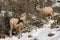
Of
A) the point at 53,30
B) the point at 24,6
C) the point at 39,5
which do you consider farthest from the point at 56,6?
the point at 53,30

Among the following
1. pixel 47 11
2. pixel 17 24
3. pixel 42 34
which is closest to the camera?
pixel 42 34

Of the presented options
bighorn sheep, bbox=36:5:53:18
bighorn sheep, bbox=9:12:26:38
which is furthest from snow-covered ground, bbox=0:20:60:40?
bighorn sheep, bbox=36:5:53:18

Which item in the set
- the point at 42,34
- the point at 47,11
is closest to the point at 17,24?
the point at 42,34

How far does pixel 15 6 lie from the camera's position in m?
9.80

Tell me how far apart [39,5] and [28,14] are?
979mm

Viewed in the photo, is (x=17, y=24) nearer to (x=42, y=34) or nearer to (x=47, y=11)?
(x=42, y=34)

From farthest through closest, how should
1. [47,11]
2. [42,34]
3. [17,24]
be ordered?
[47,11] < [17,24] < [42,34]

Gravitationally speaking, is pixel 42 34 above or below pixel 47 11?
below

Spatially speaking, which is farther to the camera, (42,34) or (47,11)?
(47,11)

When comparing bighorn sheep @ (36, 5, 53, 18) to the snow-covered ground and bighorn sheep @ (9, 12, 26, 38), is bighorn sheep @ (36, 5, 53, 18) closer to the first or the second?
the snow-covered ground

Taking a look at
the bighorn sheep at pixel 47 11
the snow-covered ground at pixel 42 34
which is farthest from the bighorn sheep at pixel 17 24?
the bighorn sheep at pixel 47 11

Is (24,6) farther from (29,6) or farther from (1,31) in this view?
(1,31)

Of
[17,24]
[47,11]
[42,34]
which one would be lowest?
[42,34]

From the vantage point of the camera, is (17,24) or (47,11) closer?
(17,24)
